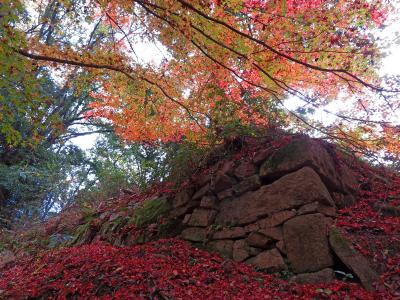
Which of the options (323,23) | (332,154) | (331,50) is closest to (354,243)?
(332,154)

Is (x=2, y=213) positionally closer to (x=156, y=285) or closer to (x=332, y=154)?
(x=156, y=285)

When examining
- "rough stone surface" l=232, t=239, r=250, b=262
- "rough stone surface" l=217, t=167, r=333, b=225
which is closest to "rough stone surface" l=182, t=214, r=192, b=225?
"rough stone surface" l=217, t=167, r=333, b=225

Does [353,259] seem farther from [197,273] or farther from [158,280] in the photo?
[158,280]

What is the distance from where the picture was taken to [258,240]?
190 inches

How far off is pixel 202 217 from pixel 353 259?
2.72 m

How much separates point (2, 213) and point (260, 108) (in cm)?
1067

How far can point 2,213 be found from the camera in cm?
1152

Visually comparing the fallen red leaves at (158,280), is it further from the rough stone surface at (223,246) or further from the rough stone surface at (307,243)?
the rough stone surface at (307,243)

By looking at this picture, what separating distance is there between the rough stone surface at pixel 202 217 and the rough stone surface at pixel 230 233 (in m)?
0.36

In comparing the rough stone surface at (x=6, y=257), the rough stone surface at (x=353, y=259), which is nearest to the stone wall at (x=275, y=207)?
the rough stone surface at (x=353, y=259)

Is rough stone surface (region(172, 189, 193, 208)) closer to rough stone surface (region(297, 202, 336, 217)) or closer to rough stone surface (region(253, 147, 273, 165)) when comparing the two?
rough stone surface (region(253, 147, 273, 165))

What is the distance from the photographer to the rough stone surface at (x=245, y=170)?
5750mm

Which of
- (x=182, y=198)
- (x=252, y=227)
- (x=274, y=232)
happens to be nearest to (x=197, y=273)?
(x=252, y=227)

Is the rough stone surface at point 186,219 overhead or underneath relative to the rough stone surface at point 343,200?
underneath
